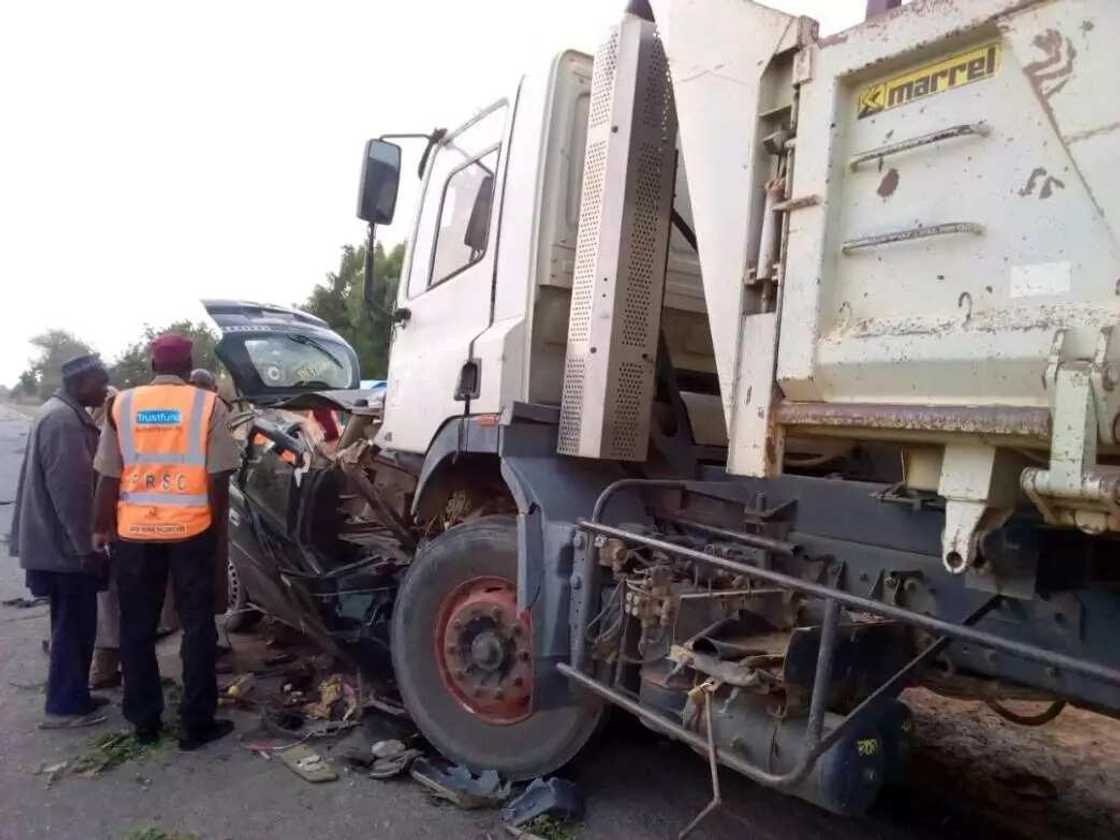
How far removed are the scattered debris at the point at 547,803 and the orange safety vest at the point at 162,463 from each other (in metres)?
1.87

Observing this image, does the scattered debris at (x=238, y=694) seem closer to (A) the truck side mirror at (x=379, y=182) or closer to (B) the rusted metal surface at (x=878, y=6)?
(A) the truck side mirror at (x=379, y=182)

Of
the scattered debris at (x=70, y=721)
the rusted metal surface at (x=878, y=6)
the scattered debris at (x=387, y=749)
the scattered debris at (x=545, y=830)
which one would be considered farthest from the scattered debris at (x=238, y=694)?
the rusted metal surface at (x=878, y=6)

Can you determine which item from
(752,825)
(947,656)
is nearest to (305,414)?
(752,825)

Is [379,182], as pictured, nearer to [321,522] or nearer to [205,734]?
[321,522]

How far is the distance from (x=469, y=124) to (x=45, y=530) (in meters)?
2.81

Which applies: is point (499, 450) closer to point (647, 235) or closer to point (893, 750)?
point (647, 235)

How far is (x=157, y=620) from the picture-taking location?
4.19 m

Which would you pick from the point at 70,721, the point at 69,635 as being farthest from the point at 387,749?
the point at 69,635

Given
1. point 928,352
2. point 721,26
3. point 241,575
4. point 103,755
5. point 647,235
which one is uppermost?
point 721,26

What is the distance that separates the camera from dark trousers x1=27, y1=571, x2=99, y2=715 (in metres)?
4.34

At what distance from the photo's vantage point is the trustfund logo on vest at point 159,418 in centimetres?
412

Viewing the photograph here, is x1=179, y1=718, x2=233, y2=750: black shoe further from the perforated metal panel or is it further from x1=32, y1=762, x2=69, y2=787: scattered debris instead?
the perforated metal panel

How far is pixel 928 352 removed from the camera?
7.13ft

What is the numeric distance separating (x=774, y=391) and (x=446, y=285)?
209cm
